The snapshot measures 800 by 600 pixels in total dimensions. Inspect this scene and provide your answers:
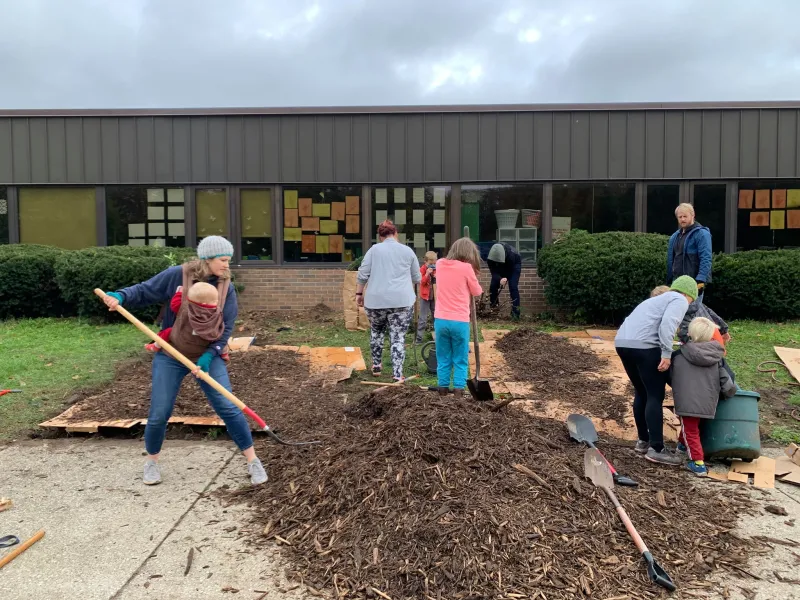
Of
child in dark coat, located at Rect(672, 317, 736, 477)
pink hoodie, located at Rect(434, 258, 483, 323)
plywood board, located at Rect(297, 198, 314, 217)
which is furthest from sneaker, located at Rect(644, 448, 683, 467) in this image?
plywood board, located at Rect(297, 198, 314, 217)

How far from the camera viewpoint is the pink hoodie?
6125 mm

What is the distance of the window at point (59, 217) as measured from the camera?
12.9 m

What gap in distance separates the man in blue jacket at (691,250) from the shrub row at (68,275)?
26.1 feet

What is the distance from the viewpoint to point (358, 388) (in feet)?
22.6

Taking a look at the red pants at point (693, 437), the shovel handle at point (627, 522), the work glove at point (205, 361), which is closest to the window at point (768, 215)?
the red pants at point (693, 437)

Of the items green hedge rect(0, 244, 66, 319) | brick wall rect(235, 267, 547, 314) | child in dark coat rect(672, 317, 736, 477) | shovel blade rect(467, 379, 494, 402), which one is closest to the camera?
child in dark coat rect(672, 317, 736, 477)

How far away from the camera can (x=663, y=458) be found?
488cm

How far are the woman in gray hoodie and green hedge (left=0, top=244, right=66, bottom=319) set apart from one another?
398 inches

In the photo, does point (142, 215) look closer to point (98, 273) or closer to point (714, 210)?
point (98, 273)

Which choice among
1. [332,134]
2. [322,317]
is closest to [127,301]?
[322,317]

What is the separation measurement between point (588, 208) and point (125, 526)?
35.5ft

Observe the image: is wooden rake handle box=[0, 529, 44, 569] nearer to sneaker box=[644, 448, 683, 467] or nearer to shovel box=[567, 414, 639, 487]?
shovel box=[567, 414, 639, 487]

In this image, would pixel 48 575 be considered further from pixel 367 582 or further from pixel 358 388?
pixel 358 388

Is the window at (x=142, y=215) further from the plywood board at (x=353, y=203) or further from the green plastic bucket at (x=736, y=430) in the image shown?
the green plastic bucket at (x=736, y=430)
